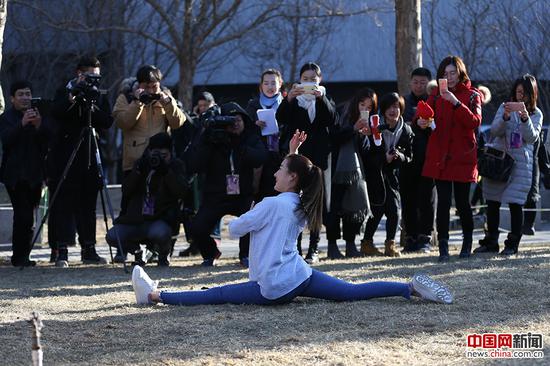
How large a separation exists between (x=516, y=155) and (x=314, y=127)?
2148 mm

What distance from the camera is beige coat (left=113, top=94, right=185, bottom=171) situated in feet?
36.5

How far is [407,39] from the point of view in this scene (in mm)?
13984

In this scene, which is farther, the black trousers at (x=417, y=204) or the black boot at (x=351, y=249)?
the black trousers at (x=417, y=204)

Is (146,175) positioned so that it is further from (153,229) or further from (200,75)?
(200,75)

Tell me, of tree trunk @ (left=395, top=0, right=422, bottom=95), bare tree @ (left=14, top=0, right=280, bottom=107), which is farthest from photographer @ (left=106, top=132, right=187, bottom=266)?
bare tree @ (left=14, top=0, right=280, bottom=107)

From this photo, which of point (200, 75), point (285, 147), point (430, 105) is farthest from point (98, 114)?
point (200, 75)

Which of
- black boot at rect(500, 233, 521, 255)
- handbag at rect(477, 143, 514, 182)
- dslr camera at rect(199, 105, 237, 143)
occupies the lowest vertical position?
black boot at rect(500, 233, 521, 255)

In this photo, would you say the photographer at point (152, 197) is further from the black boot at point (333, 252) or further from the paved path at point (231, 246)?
the black boot at point (333, 252)

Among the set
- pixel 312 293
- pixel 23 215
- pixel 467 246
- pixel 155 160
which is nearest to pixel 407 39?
pixel 467 246

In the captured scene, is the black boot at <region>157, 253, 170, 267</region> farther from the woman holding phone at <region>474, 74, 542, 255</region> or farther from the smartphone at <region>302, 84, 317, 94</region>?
the woman holding phone at <region>474, 74, 542, 255</region>

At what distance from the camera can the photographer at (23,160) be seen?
10.9 meters

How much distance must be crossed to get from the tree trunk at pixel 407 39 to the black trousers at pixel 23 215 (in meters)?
5.18

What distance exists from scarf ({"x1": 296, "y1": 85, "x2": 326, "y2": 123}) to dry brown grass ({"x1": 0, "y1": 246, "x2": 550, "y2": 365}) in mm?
1789

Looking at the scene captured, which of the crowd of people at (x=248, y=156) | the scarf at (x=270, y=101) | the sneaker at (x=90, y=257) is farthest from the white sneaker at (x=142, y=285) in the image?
the scarf at (x=270, y=101)
